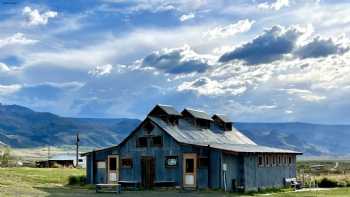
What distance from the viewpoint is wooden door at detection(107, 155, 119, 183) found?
58.5 m

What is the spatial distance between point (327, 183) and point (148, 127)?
2340 cm

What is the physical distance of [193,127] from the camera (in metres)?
61.8

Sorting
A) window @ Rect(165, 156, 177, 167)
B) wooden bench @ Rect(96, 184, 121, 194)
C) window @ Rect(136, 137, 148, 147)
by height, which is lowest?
wooden bench @ Rect(96, 184, 121, 194)

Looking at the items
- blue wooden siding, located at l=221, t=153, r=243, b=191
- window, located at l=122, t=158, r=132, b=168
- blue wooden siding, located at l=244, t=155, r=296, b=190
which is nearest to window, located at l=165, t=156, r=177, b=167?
window, located at l=122, t=158, r=132, b=168

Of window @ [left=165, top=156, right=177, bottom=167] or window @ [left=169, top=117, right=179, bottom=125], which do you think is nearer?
Result: window @ [left=165, top=156, right=177, bottom=167]

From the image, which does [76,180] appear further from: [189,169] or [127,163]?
[189,169]

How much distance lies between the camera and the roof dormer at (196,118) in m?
62.5

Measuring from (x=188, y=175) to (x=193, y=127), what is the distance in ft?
26.4

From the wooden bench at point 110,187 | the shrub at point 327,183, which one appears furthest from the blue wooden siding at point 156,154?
the shrub at point 327,183

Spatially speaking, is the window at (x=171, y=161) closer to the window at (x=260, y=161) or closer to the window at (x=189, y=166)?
the window at (x=189, y=166)

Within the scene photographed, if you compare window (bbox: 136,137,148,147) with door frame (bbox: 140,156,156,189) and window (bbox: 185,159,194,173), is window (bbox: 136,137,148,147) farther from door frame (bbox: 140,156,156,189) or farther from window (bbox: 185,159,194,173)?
window (bbox: 185,159,194,173)

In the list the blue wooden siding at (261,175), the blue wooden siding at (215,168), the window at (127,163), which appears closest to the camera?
the blue wooden siding at (215,168)

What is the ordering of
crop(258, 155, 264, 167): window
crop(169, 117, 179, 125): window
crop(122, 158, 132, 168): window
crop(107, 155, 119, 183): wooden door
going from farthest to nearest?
crop(258, 155, 264, 167): window, crop(169, 117, 179, 125): window, crop(107, 155, 119, 183): wooden door, crop(122, 158, 132, 168): window

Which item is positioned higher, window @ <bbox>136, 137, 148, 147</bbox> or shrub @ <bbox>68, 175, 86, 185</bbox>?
window @ <bbox>136, 137, 148, 147</bbox>
